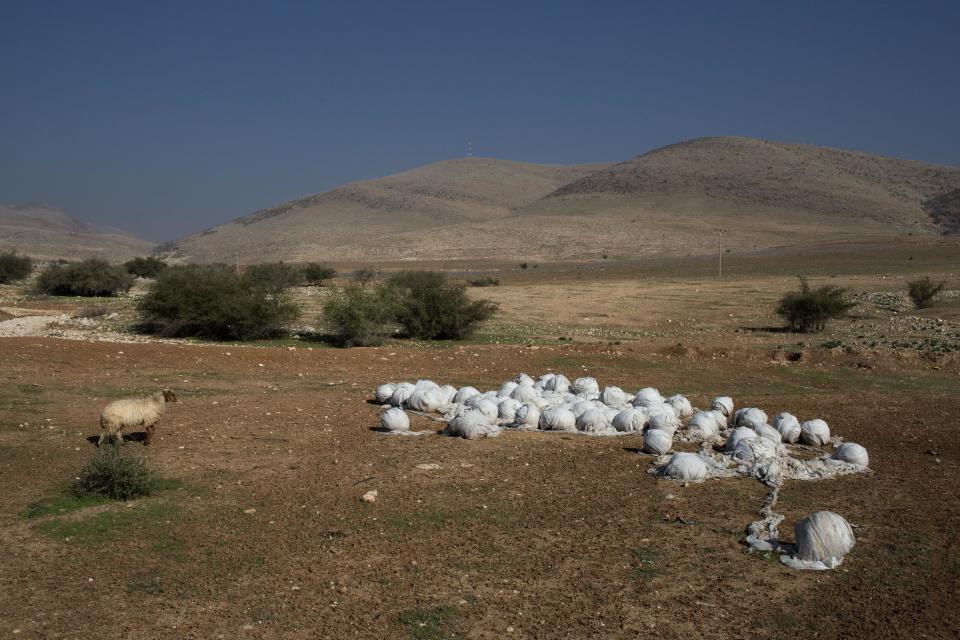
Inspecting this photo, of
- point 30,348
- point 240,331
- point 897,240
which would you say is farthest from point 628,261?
point 30,348

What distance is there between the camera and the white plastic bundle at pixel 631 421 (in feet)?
40.9

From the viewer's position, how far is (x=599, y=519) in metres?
8.46

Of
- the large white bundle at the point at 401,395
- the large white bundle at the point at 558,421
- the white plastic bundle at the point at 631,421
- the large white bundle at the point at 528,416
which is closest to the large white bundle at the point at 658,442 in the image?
the white plastic bundle at the point at 631,421

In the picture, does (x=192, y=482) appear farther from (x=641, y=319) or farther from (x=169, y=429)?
(x=641, y=319)

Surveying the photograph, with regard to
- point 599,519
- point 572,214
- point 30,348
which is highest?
point 572,214

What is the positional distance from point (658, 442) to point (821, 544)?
3.79 m

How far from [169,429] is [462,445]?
452 centimetres

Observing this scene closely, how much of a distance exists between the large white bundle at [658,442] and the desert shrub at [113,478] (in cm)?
667

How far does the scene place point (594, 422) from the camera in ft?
41.1

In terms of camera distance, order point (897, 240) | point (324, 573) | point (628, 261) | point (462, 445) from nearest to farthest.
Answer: point (324, 573), point (462, 445), point (628, 261), point (897, 240)

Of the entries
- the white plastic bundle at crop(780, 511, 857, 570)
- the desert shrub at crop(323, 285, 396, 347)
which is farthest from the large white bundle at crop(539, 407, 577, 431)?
the desert shrub at crop(323, 285, 396, 347)

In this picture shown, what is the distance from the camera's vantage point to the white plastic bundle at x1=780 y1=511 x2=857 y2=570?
7.26 m

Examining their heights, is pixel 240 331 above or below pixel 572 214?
below

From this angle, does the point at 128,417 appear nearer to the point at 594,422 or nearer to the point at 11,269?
the point at 594,422
